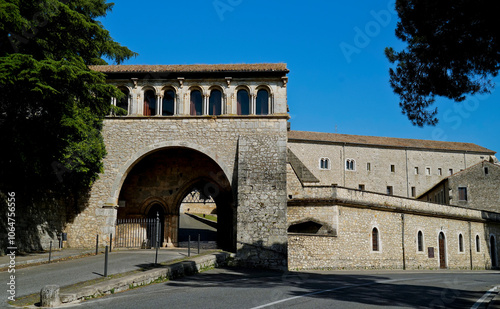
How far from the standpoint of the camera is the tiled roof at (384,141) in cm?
5253

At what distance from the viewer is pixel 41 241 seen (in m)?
19.5

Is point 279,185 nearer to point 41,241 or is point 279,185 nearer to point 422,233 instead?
point 41,241

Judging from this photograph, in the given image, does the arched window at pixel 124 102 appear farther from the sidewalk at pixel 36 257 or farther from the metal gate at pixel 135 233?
the sidewalk at pixel 36 257

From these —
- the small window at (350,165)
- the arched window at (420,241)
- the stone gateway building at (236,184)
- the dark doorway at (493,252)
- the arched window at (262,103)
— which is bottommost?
the dark doorway at (493,252)

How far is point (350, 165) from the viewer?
53125 millimetres

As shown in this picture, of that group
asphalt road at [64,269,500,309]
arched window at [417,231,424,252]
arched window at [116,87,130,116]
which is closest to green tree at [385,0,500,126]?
asphalt road at [64,269,500,309]

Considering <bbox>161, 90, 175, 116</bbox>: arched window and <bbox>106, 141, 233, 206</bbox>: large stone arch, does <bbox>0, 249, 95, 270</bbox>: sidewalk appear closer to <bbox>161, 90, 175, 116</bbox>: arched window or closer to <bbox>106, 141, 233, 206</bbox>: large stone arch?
<bbox>106, 141, 233, 206</bbox>: large stone arch

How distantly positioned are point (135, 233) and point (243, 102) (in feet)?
29.8

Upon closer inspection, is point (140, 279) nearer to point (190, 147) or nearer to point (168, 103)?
point (190, 147)

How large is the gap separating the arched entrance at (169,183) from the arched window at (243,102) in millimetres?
3764

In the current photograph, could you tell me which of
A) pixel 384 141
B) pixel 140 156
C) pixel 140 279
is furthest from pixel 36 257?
pixel 384 141

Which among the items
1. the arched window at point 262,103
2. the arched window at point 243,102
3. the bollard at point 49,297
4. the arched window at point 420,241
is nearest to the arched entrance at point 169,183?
the arched window at point 243,102

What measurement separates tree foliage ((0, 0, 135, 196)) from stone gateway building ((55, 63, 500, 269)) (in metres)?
2.49

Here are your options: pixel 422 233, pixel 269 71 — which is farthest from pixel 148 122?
pixel 422 233
